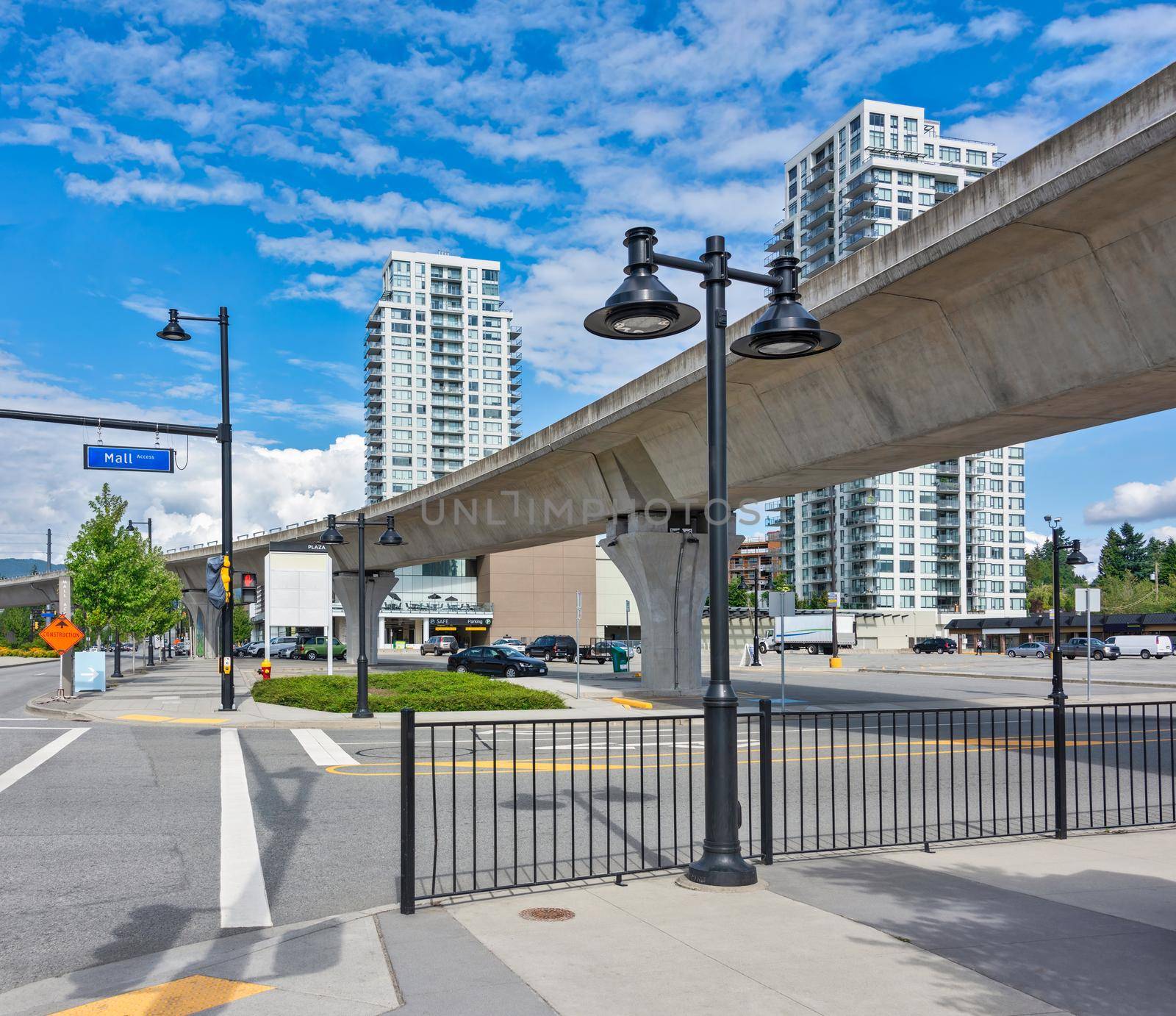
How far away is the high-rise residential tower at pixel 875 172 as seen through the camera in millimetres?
130375

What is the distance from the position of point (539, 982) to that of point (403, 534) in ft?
147

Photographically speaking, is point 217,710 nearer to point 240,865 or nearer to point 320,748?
point 320,748

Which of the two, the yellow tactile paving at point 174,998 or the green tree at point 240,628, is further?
the green tree at point 240,628

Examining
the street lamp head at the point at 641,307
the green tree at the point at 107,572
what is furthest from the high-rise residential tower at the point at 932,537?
the street lamp head at the point at 641,307

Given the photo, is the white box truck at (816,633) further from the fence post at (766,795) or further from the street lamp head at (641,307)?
the street lamp head at (641,307)

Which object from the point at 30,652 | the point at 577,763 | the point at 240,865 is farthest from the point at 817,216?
the point at 240,865

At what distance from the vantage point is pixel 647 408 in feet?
78.6

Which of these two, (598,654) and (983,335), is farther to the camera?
(598,654)

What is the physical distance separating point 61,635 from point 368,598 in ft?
94.2

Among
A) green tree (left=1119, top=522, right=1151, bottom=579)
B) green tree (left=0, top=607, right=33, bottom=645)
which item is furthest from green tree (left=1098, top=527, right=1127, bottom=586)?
green tree (left=0, top=607, right=33, bottom=645)

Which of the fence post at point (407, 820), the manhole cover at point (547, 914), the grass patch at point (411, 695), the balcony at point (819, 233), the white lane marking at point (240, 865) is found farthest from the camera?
the balcony at point (819, 233)

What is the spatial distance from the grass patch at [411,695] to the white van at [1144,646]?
203 ft

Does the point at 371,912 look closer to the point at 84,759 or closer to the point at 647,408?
the point at 84,759

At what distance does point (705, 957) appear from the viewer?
5703 mm
